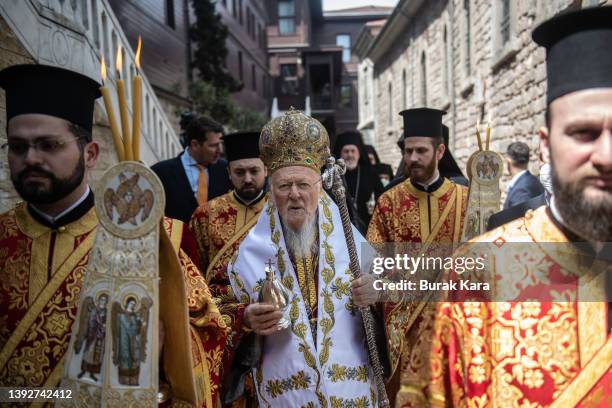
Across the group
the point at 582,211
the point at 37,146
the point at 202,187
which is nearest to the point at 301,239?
the point at 37,146

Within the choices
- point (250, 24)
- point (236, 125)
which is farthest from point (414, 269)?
point (250, 24)

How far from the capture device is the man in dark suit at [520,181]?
5.88m

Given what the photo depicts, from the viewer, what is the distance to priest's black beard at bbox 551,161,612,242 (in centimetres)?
157

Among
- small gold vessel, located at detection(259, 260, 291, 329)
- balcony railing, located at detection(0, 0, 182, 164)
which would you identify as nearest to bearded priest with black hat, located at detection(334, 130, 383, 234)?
balcony railing, located at detection(0, 0, 182, 164)

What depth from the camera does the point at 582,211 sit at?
1594 mm

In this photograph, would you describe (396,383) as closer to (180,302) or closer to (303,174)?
(303,174)

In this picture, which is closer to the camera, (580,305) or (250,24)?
(580,305)

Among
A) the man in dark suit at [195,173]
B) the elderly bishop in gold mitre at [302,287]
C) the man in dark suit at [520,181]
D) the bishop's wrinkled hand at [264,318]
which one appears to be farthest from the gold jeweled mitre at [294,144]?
the man in dark suit at [520,181]

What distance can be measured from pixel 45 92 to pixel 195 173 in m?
4.11

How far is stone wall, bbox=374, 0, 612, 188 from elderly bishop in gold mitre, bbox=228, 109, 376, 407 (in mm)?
1237

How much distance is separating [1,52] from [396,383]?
3.74 metres

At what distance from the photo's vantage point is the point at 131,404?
5.84 feet

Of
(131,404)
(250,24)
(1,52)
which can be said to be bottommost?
(131,404)

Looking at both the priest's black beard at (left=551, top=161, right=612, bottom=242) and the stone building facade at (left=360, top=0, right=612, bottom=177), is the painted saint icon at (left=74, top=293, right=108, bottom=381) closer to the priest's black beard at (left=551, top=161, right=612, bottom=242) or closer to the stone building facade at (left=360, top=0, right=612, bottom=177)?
the priest's black beard at (left=551, top=161, right=612, bottom=242)
